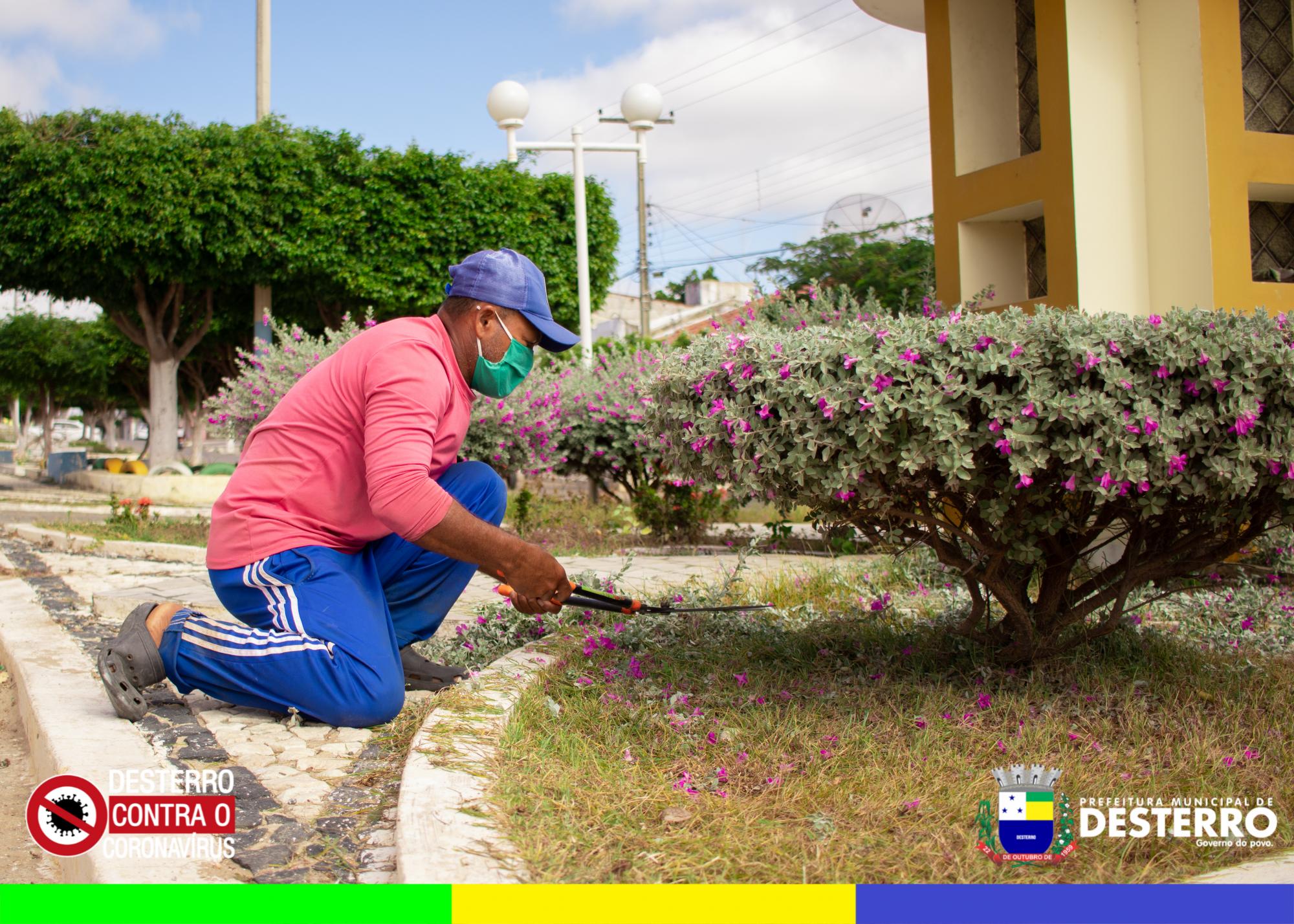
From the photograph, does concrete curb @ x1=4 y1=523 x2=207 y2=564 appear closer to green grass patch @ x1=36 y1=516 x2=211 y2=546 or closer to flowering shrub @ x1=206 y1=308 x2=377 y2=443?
green grass patch @ x1=36 y1=516 x2=211 y2=546

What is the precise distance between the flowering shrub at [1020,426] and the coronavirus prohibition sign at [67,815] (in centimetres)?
188

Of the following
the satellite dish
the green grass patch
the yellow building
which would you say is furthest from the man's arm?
the satellite dish

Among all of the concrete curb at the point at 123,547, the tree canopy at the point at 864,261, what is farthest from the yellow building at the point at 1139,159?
the tree canopy at the point at 864,261

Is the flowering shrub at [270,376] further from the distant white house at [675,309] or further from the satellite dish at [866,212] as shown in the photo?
the distant white house at [675,309]

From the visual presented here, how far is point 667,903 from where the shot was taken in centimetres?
196

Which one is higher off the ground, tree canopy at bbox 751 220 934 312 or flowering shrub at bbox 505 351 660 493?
A: tree canopy at bbox 751 220 934 312

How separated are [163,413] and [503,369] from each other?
59.7 feet

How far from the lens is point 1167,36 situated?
19.0 ft

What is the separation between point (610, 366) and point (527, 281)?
290 inches

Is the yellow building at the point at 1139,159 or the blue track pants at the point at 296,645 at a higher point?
the yellow building at the point at 1139,159

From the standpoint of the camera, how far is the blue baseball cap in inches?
129

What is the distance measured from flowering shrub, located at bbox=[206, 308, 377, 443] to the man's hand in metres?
6.50

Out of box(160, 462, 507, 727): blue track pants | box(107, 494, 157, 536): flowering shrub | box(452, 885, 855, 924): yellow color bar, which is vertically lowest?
box(452, 885, 855, 924): yellow color bar

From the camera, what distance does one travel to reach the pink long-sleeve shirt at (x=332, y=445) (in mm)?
3117
